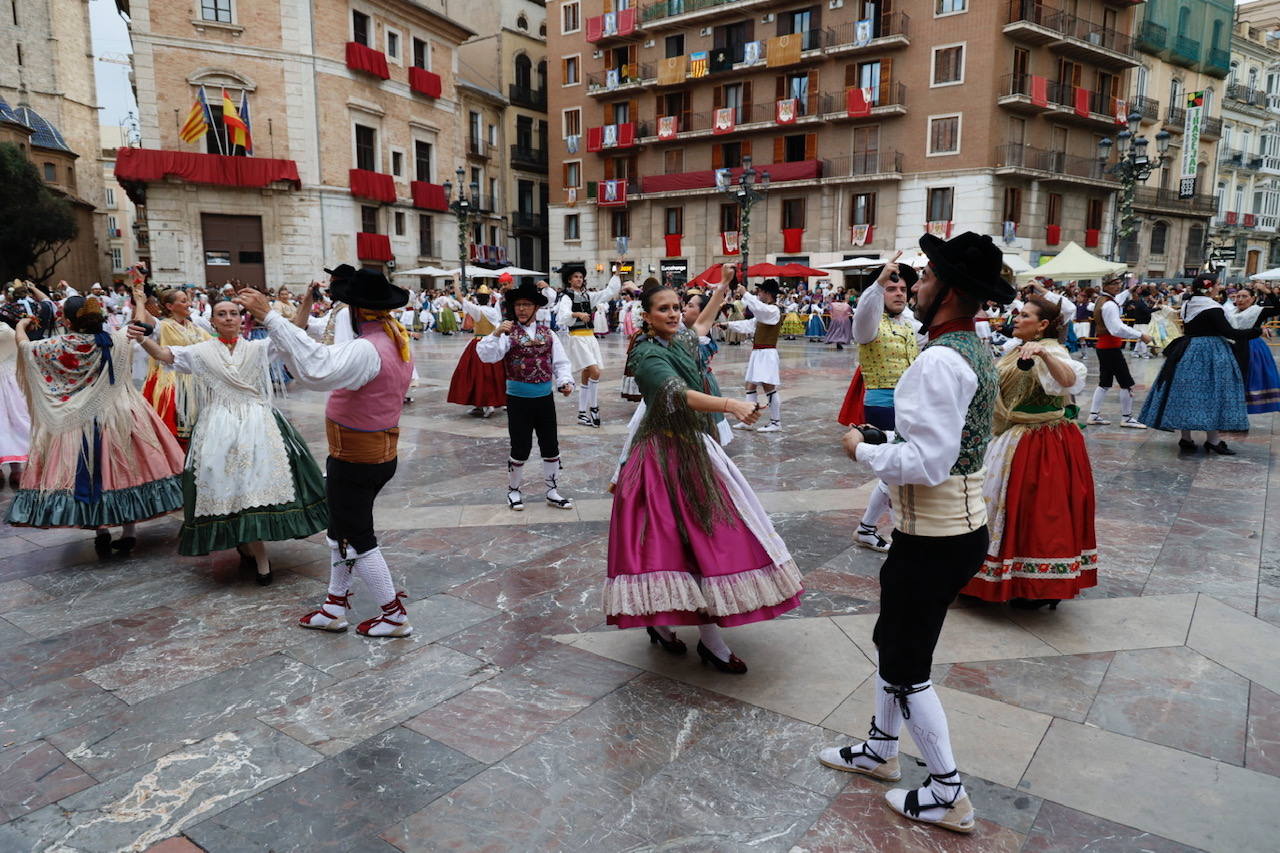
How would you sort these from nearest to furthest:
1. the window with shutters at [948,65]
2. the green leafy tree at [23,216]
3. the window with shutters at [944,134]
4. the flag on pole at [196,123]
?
the flag on pole at [196,123], the window with shutters at [948,65], the window with shutters at [944,134], the green leafy tree at [23,216]

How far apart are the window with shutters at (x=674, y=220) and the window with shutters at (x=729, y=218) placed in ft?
7.08

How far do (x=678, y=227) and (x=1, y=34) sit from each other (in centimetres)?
4047

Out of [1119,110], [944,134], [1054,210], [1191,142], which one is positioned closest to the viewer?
[944,134]

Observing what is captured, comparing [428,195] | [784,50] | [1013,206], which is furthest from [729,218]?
[428,195]

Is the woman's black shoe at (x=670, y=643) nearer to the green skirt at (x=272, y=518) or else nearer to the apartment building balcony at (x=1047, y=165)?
the green skirt at (x=272, y=518)

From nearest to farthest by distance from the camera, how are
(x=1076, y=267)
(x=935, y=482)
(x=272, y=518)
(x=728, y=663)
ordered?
(x=935, y=482)
(x=728, y=663)
(x=272, y=518)
(x=1076, y=267)

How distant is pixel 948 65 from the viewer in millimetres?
30703

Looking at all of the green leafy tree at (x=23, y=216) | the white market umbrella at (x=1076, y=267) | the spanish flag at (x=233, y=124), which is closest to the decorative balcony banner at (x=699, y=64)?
the spanish flag at (x=233, y=124)

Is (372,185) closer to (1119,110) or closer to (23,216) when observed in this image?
(23,216)

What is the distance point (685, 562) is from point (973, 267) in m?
1.68

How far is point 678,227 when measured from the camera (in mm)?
37625

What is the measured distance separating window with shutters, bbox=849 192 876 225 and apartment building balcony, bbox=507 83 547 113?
21.1m

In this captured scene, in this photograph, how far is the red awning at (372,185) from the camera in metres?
31.3

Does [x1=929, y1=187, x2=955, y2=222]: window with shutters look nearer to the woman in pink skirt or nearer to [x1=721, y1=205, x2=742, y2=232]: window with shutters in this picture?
[x1=721, y1=205, x2=742, y2=232]: window with shutters
